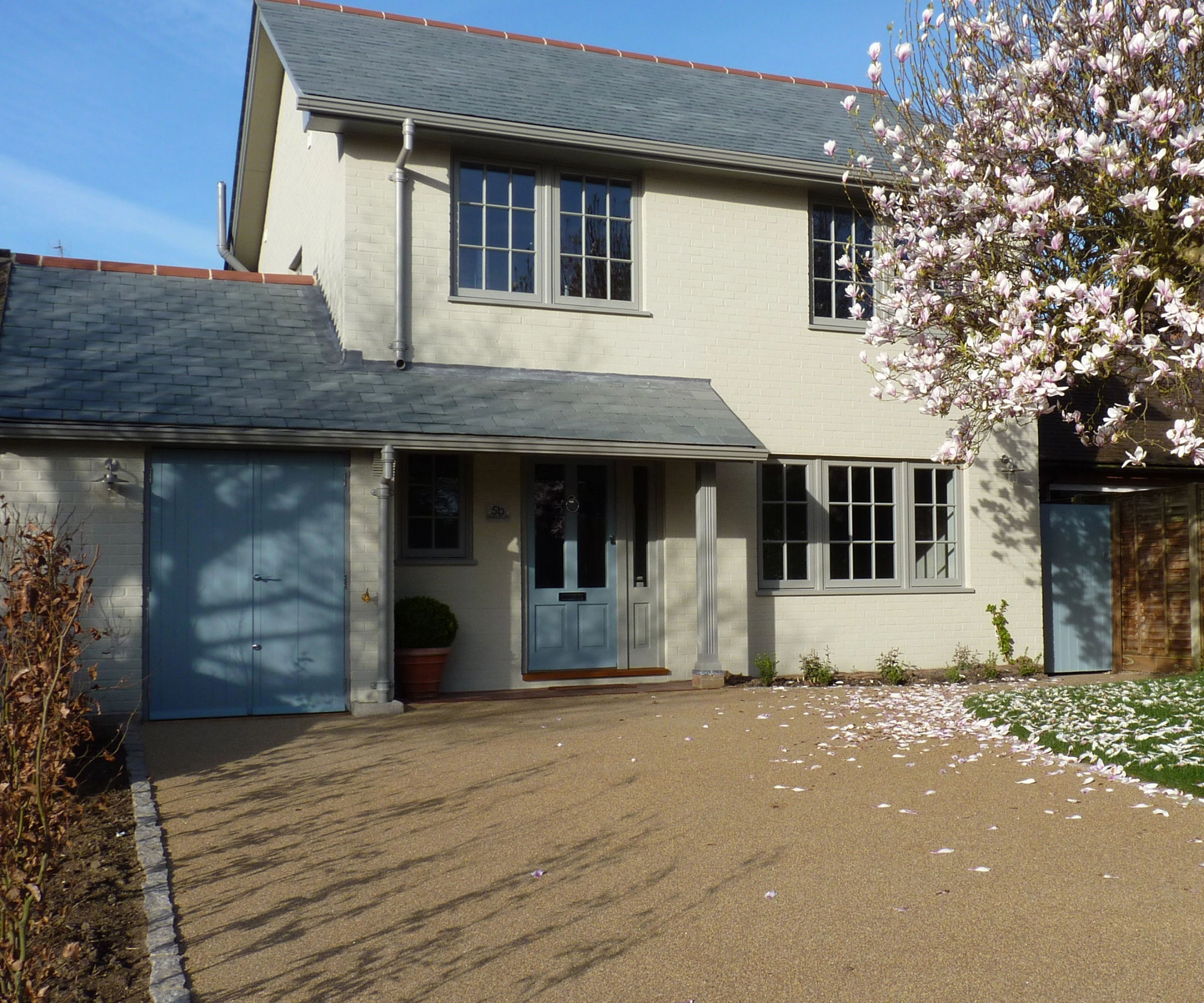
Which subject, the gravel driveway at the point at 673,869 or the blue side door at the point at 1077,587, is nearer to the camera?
the gravel driveway at the point at 673,869

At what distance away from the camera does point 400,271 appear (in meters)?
10.3

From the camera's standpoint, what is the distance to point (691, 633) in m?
11.3

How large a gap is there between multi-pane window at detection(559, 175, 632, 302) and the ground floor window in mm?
2532

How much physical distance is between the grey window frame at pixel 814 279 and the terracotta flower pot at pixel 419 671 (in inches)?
212

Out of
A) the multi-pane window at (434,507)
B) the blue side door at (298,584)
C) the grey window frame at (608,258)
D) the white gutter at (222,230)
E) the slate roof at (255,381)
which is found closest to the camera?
the slate roof at (255,381)

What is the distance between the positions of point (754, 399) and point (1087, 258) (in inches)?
151

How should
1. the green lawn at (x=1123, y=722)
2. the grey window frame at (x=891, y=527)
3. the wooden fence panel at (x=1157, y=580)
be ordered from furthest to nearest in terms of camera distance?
the wooden fence panel at (x=1157, y=580) → the grey window frame at (x=891, y=527) → the green lawn at (x=1123, y=722)

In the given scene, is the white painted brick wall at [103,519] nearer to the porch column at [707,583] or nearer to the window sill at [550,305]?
the window sill at [550,305]

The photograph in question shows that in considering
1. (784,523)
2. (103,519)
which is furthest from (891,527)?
(103,519)

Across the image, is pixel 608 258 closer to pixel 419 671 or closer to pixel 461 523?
pixel 461 523

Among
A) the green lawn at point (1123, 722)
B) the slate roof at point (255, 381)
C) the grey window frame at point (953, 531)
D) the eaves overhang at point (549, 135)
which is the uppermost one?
the eaves overhang at point (549, 135)

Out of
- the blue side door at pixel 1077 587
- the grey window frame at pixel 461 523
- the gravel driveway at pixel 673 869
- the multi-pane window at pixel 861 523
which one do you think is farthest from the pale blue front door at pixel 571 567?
the blue side door at pixel 1077 587

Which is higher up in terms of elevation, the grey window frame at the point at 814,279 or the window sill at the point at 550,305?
the grey window frame at the point at 814,279

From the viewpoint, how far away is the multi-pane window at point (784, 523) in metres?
11.8
